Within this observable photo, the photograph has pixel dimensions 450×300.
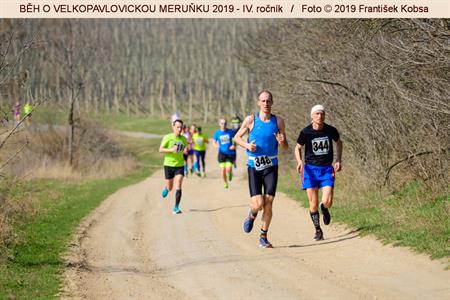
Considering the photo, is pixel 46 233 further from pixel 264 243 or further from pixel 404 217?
pixel 404 217

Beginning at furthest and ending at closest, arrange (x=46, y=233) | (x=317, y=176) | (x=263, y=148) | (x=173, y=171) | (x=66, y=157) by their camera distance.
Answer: (x=66, y=157) < (x=173, y=171) < (x=46, y=233) < (x=317, y=176) < (x=263, y=148)

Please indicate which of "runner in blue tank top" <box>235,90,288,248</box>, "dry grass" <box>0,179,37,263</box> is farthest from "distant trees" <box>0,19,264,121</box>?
"runner in blue tank top" <box>235,90,288,248</box>

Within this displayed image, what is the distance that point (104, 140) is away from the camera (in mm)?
34125

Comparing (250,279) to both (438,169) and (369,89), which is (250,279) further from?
(369,89)

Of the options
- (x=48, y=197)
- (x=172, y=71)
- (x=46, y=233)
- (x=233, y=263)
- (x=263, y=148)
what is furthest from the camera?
(x=172, y=71)

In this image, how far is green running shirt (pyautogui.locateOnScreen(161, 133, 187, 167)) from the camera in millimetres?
15914

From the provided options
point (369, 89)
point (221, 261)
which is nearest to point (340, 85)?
point (369, 89)

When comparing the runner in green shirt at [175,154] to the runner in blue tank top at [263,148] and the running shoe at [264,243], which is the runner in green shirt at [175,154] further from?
the running shoe at [264,243]

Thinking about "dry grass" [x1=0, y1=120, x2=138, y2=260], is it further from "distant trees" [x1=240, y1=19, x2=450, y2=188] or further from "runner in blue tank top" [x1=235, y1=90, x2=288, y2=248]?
"runner in blue tank top" [x1=235, y1=90, x2=288, y2=248]

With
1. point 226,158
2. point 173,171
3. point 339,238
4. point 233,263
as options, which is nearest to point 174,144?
point 173,171

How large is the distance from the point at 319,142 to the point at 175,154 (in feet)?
18.7

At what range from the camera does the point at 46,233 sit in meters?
13.5

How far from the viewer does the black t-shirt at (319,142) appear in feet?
36.8

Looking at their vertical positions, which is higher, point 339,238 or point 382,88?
point 382,88
